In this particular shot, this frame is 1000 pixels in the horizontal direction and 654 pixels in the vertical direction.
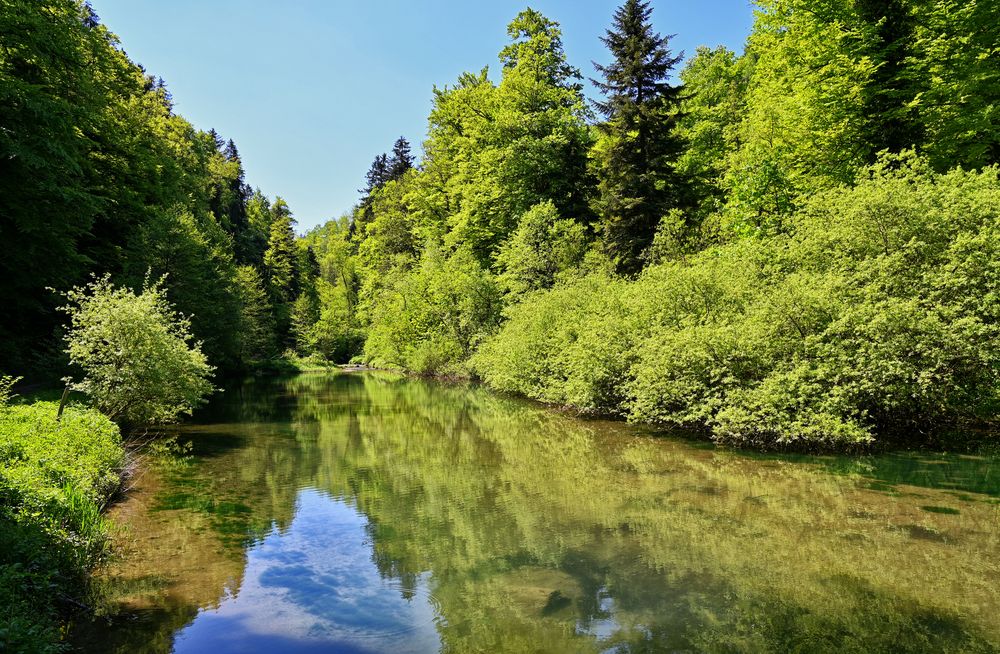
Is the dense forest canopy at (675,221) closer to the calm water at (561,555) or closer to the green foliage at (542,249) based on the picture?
the green foliage at (542,249)

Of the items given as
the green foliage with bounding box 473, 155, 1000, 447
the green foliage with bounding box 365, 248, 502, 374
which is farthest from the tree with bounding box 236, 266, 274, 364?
the green foliage with bounding box 473, 155, 1000, 447

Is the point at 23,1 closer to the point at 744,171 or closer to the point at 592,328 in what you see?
the point at 592,328

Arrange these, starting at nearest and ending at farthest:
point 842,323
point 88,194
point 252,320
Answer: point 842,323 < point 88,194 < point 252,320

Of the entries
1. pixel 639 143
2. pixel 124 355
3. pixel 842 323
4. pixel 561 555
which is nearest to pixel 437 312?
pixel 639 143

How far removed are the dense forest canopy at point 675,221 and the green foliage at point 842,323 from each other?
0.07 meters

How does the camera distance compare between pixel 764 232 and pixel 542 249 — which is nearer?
pixel 764 232

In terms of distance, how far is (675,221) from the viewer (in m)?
24.3

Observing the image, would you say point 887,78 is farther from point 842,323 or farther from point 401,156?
point 401,156

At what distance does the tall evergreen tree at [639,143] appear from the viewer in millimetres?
26469

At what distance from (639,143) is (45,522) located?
26.2m

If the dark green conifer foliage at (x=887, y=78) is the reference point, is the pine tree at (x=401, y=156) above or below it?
above

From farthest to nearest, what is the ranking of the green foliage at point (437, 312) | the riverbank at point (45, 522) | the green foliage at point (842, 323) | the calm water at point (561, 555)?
the green foliage at point (437, 312), the green foliage at point (842, 323), the calm water at point (561, 555), the riverbank at point (45, 522)

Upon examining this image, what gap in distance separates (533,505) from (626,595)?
13.4 ft

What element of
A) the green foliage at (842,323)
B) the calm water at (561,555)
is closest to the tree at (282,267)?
the calm water at (561,555)
